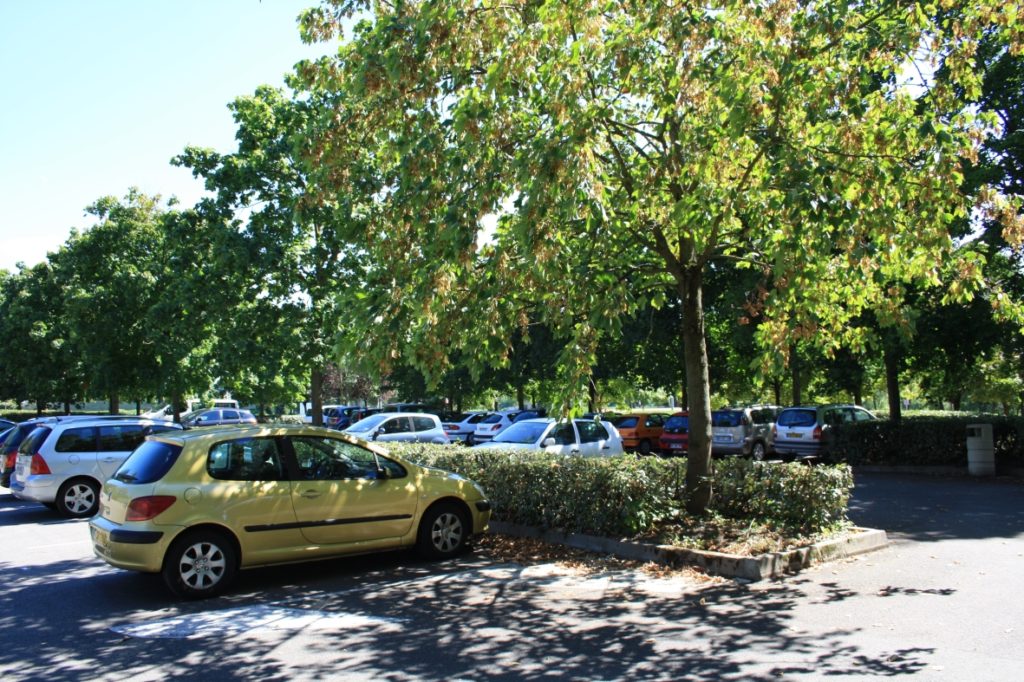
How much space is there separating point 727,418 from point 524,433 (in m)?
10.2

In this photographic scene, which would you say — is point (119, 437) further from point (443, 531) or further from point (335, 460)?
point (443, 531)

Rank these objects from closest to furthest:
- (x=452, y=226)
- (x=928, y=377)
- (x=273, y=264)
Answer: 1. (x=452, y=226)
2. (x=273, y=264)
3. (x=928, y=377)

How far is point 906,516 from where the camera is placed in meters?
11.9

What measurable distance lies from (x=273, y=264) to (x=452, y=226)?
14.5m

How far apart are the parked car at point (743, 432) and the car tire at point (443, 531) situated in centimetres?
1589

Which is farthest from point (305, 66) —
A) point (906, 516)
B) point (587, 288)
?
point (906, 516)

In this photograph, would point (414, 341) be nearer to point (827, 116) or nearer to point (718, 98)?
point (718, 98)

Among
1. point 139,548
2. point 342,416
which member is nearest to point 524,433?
point 139,548

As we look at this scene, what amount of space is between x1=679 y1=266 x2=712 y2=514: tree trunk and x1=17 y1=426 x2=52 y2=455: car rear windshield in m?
10.2

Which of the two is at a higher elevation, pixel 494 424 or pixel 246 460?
pixel 246 460

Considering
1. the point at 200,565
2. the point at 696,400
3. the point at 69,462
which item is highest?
the point at 696,400

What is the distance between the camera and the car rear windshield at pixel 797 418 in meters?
22.2

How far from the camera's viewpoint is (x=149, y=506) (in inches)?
286

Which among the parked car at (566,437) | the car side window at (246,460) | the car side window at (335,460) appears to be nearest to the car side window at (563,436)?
the parked car at (566,437)
